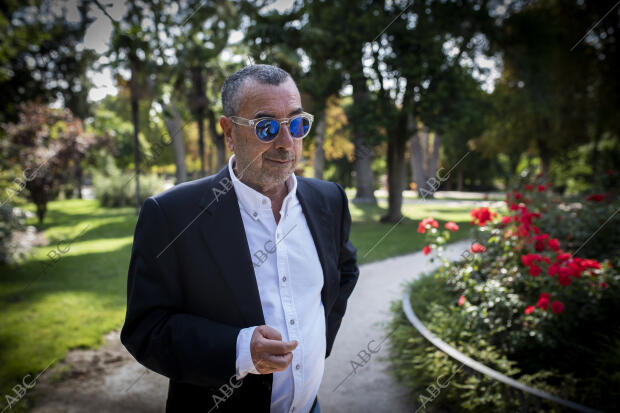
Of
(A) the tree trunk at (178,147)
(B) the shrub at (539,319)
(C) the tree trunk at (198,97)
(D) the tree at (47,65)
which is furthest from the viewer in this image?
(A) the tree trunk at (178,147)

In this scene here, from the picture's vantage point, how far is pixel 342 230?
92.8 inches

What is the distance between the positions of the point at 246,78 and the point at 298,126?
1.12 ft

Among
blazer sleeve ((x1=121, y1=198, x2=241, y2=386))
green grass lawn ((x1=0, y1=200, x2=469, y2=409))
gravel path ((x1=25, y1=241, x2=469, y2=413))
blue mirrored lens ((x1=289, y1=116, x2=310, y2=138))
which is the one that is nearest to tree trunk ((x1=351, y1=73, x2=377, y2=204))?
green grass lawn ((x1=0, y1=200, x2=469, y2=409))

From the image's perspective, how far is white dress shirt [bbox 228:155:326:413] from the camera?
175 cm

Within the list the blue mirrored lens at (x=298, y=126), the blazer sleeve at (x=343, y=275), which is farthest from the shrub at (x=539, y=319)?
the blue mirrored lens at (x=298, y=126)

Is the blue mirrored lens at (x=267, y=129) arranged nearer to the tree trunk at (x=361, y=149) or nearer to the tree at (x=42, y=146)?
the tree trunk at (x=361, y=149)

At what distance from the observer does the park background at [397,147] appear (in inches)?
150

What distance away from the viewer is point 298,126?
1858 millimetres

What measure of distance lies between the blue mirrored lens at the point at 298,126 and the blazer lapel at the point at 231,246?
0.45m

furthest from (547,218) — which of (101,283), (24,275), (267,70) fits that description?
(24,275)

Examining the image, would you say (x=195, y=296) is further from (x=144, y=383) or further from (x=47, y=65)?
(x=47, y=65)

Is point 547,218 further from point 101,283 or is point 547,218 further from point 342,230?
point 101,283

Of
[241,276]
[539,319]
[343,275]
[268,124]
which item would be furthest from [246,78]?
[539,319]

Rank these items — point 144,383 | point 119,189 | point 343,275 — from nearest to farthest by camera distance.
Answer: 1. point 343,275
2. point 144,383
3. point 119,189
